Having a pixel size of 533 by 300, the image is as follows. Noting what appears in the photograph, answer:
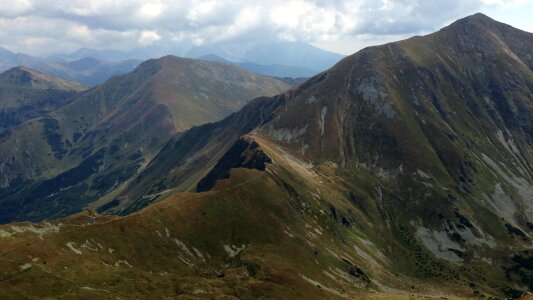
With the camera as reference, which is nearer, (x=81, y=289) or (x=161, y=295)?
(x=81, y=289)

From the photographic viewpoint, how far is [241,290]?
182m

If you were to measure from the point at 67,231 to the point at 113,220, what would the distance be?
2209 cm

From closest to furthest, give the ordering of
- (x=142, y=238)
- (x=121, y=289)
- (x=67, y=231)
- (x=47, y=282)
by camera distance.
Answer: (x=47, y=282) < (x=121, y=289) < (x=67, y=231) < (x=142, y=238)

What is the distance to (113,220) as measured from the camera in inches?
7840

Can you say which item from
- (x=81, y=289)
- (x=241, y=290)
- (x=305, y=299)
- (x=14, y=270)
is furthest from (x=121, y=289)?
(x=305, y=299)

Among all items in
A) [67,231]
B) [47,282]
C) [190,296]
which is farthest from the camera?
[67,231]

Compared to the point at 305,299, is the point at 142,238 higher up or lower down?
higher up

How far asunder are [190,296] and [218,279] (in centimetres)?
2321

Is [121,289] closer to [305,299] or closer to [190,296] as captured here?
[190,296]

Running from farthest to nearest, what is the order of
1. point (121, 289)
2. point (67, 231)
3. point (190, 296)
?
point (67, 231) → point (190, 296) → point (121, 289)

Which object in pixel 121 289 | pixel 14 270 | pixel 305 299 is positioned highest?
pixel 14 270

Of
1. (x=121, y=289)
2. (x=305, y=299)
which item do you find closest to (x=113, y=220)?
(x=121, y=289)

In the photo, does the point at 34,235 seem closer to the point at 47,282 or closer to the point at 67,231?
the point at 67,231

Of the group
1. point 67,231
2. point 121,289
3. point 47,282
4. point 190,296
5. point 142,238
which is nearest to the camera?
point 47,282
